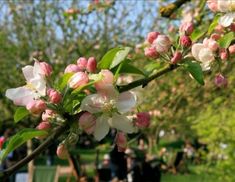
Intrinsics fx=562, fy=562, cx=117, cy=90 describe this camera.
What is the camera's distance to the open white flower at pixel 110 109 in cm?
Result: 128

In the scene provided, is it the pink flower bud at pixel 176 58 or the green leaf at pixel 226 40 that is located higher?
the green leaf at pixel 226 40

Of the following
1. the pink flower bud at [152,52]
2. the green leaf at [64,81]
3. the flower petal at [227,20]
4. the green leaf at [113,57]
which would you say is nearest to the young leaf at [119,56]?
the green leaf at [113,57]

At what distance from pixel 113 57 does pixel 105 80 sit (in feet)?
0.31

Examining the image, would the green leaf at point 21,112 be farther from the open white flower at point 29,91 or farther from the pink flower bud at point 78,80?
the pink flower bud at point 78,80

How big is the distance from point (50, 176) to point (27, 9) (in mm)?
4128

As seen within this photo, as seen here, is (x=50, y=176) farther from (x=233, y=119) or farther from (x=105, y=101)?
(x=105, y=101)

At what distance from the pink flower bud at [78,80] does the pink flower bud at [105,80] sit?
0.03 meters

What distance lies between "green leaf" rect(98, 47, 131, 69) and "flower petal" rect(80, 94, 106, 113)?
0.10 metres

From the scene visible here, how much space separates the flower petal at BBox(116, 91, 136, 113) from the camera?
4.28 ft

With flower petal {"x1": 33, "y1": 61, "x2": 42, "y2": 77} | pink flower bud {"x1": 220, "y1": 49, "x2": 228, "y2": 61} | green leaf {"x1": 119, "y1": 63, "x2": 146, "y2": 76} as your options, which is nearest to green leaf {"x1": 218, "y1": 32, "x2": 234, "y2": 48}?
pink flower bud {"x1": 220, "y1": 49, "x2": 228, "y2": 61}

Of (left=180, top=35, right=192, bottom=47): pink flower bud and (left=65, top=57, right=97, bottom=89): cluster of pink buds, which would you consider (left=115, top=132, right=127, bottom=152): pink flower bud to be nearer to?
(left=65, top=57, right=97, bottom=89): cluster of pink buds

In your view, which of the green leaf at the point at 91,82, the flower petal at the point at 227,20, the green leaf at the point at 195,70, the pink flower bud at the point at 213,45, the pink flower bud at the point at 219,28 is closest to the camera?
the green leaf at the point at 91,82

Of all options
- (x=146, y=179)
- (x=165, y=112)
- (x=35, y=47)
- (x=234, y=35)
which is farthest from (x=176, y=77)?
(x=234, y=35)

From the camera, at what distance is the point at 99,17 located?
10523 mm
